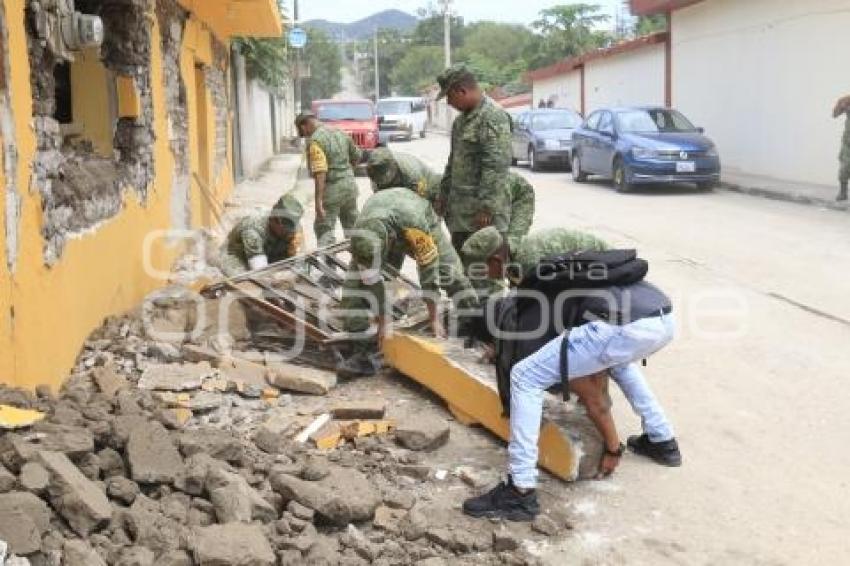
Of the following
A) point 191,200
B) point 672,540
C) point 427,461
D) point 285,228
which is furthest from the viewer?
point 191,200

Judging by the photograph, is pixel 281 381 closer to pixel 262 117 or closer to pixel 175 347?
pixel 175 347

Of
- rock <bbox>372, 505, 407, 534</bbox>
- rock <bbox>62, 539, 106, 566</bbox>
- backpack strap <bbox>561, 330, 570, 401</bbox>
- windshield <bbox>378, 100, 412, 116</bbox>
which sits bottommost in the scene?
rock <bbox>372, 505, 407, 534</bbox>

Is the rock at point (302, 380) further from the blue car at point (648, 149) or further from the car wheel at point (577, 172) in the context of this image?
the car wheel at point (577, 172)

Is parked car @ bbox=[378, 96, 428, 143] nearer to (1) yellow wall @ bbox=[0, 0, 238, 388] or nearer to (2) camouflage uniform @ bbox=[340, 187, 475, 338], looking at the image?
(1) yellow wall @ bbox=[0, 0, 238, 388]

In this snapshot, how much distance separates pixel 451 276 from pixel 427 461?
1473mm

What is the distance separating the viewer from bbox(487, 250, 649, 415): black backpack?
3955 mm

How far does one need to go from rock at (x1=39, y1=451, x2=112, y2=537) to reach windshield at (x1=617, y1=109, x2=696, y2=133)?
14533mm

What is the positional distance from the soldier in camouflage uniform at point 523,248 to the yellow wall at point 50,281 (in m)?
2.10

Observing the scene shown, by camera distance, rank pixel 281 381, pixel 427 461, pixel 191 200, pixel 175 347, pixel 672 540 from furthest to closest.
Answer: pixel 191 200 < pixel 175 347 < pixel 281 381 < pixel 427 461 < pixel 672 540

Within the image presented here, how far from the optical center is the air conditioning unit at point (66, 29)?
198 inches

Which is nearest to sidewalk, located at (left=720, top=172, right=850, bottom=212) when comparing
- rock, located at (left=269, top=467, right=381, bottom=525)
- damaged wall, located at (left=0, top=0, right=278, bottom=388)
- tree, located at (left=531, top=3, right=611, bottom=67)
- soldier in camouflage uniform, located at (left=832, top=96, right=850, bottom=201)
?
soldier in camouflage uniform, located at (left=832, top=96, right=850, bottom=201)

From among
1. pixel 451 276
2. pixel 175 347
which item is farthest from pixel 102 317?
pixel 451 276

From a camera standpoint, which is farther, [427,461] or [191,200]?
[191,200]

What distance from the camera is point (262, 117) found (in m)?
26.5
